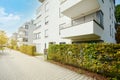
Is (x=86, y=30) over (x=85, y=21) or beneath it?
beneath

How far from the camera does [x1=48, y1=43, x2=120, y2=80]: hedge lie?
8916 mm

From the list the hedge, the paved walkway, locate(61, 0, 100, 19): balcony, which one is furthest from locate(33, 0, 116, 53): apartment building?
the paved walkway

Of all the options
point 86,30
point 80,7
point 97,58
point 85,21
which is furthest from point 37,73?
point 85,21

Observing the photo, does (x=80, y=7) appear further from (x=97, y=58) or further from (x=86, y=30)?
(x=97, y=58)

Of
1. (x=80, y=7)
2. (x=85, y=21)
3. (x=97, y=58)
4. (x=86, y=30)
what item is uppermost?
(x=80, y=7)

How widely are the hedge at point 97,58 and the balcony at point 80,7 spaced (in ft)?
16.9

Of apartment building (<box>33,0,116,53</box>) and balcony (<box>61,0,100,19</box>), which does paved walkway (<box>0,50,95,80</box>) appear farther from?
balcony (<box>61,0,100,19</box>)

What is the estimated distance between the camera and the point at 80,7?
55.0 ft

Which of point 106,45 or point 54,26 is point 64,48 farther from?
point 54,26

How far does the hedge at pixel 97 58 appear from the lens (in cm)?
892

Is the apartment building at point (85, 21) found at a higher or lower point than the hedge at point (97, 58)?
higher

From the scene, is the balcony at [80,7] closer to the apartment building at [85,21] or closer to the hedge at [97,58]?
the apartment building at [85,21]

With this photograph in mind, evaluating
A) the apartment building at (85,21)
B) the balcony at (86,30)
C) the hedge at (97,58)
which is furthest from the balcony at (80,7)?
the hedge at (97,58)

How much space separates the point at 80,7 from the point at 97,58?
8485 mm
